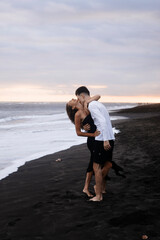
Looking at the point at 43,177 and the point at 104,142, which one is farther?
the point at 43,177

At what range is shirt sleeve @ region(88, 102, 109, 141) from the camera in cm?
460

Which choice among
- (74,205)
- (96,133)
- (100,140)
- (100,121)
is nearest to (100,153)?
(100,140)

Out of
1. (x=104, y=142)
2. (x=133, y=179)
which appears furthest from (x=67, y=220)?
(x=133, y=179)

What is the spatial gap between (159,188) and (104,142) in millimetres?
1788

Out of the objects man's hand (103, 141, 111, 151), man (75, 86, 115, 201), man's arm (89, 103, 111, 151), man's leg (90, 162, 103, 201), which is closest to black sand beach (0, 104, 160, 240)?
man's leg (90, 162, 103, 201)

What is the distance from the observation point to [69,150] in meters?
10.6

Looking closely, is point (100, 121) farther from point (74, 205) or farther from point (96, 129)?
point (74, 205)

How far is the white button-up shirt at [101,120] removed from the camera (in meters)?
4.60

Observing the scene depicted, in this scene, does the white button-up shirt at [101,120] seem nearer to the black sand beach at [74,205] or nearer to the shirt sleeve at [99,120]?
the shirt sleeve at [99,120]

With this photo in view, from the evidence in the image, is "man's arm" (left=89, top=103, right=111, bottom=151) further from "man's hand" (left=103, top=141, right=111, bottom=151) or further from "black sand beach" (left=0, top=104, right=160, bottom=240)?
"black sand beach" (left=0, top=104, right=160, bottom=240)

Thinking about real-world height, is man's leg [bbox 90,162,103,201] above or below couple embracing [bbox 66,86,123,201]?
below

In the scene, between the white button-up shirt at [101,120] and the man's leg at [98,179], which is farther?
the man's leg at [98,179]

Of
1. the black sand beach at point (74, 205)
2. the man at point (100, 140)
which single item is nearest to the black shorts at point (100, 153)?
the man at point (100, 140)

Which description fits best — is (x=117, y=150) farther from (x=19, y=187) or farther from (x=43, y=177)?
(x=19, y=187)
